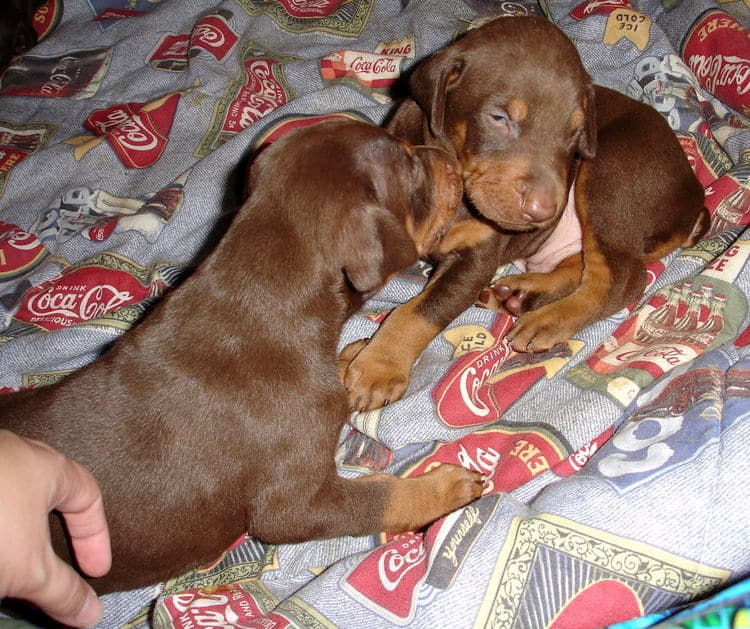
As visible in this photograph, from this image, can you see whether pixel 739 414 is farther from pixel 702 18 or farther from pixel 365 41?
pixel 365 41

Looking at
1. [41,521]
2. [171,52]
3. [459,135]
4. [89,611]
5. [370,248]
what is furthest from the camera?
[171,52]

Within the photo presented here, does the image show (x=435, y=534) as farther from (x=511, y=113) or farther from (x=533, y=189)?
(x=511, y=113)

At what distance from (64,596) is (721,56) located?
417cm

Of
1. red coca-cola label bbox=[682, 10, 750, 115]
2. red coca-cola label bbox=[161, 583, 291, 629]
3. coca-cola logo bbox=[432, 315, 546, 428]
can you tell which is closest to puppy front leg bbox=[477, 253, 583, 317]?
coca-cola logo bbox=[432, 315, 546, 428]

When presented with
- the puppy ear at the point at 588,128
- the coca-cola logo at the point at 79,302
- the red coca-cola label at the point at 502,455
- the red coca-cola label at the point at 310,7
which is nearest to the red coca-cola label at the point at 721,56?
the puppy ear at the point at 588,128

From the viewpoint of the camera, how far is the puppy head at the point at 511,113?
9.57 feet

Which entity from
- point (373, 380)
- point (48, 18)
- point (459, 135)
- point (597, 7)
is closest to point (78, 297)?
point (373, 380)

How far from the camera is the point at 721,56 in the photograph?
4219mm

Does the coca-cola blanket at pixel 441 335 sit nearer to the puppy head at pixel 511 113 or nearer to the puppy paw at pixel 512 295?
the puppy paw at pixel 512 295

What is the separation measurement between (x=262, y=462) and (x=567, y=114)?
1781 millimetres

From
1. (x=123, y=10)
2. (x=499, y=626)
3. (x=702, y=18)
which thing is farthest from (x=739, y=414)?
(x=123, y=10)

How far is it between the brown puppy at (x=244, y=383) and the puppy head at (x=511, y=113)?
67 centimetres

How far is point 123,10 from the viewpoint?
5363 millimetres

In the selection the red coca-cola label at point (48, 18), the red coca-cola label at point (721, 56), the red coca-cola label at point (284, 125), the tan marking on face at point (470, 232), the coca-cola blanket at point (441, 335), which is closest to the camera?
the coca-cola blanket at point (441, 335)
